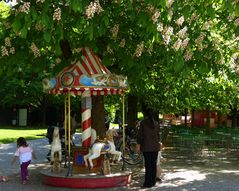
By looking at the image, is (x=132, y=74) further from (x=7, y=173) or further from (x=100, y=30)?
(x=7, y=173)

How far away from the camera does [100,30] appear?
892 cm

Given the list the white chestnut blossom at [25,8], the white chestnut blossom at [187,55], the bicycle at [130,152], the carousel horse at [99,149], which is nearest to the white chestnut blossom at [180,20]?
the white chestnut blossom at [187,55]

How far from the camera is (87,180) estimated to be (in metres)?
Answer: 12.2

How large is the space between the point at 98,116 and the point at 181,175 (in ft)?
10.1

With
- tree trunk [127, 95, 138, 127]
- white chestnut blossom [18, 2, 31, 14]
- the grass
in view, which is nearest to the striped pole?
white chestnut blossom [18, 2, 31, 14]

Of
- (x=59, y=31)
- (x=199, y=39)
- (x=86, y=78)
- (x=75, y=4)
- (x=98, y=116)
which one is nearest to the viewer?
(x=75, y=4)

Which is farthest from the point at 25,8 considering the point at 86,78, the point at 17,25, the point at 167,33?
the point at 86,78

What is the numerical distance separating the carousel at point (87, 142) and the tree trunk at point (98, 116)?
0.98 m

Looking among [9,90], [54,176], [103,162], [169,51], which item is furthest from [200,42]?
[9,90]

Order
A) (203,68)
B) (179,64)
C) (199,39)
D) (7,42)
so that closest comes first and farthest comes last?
(179,64)
(203,68)
(199,39)
(7,42)

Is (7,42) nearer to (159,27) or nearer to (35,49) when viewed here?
(35,49)

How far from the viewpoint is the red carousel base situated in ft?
39.9

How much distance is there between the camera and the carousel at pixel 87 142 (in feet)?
40.6

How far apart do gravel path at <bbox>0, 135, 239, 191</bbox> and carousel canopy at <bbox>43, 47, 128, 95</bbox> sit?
2.61 meters
